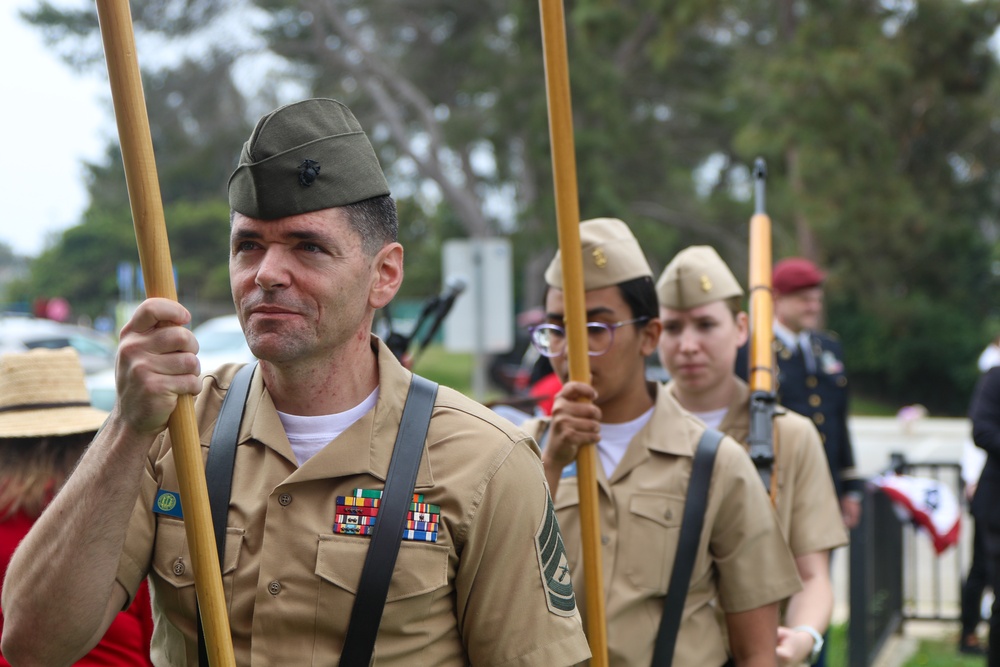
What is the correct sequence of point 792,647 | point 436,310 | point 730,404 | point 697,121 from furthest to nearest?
point 697,121 < point 436,310 < point 730,404 < point 792,647

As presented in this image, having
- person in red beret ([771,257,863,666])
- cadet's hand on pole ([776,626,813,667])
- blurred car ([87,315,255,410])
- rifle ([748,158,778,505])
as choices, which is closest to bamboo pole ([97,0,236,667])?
cadet's hand on pole ([776,626,813,667])

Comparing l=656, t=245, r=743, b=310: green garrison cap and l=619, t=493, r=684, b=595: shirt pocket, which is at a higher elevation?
l=656, t=245, r=743, b=310: green garrison cap

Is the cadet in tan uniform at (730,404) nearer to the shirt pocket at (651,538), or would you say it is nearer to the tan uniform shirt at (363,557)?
the shirt pocket at (651,538)

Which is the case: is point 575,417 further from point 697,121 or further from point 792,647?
point 697,121

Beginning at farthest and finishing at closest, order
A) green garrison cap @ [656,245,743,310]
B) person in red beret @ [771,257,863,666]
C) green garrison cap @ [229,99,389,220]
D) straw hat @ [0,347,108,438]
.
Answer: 1. person in red beret @ [771,257,863,666]
2. green garrison cap @ [656,245,743,310]
3. straw hat @ [0,347,108,438]
4. green garrison cap @ [229,99,389,220]

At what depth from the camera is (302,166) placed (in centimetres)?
206

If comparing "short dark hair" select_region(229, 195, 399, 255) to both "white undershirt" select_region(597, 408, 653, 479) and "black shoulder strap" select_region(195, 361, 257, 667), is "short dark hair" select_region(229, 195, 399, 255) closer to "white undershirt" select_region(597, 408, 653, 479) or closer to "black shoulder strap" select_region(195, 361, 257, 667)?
"black shoulder strap" select_region(195, 361, 257, 667)

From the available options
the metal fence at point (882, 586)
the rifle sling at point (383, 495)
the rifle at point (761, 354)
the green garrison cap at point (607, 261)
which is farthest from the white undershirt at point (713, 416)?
the metal fence at point (882, 586)

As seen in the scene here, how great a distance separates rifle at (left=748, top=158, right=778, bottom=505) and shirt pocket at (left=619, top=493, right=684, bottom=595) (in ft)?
1.97

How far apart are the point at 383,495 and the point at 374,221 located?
532 millimetres

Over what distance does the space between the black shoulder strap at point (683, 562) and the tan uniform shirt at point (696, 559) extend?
0.02 m

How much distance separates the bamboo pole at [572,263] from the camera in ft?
7.57

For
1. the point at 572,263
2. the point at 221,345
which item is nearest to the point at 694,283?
the point at 572,263

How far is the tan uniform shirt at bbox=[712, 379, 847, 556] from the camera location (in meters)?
3.69
